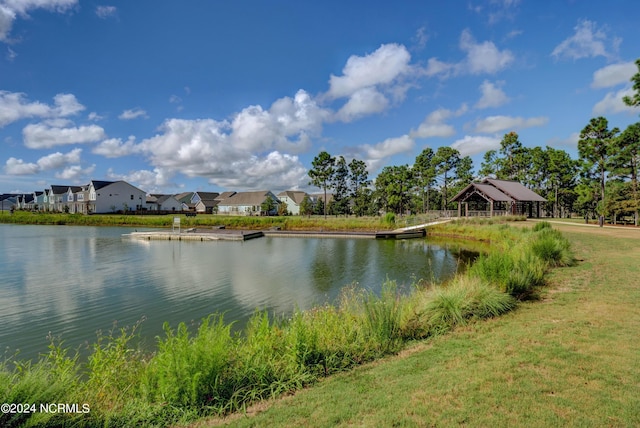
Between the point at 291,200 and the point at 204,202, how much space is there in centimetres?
2066

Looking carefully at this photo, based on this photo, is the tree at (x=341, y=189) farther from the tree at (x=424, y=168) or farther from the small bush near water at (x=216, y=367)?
the small bush near water at (x=216, y=367)

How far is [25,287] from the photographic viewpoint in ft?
39.8

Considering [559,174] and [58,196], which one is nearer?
[559,174]

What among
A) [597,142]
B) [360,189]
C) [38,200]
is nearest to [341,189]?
[360,189]

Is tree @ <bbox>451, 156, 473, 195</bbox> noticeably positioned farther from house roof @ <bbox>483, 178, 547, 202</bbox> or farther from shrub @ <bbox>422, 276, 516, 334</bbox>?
shrub @ <bbox>422, 276, 516, 334</bbox>

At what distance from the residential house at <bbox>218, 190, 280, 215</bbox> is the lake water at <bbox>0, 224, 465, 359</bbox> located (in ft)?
151

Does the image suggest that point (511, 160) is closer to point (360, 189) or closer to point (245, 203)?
point (360, 189)

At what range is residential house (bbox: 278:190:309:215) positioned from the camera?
7368 centimetres

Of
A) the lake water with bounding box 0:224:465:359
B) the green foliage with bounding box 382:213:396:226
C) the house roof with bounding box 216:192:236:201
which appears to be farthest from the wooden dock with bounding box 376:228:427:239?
Result: the house roof with bounding box 216:192:236:201

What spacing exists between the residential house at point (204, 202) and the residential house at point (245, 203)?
2.72m

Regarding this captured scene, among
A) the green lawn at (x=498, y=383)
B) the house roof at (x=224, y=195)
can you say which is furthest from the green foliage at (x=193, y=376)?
the house roof at (x=224, y=195)

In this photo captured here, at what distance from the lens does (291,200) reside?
74.2 m

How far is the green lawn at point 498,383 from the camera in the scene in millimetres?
3273

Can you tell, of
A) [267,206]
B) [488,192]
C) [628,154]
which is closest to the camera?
[628,154]
